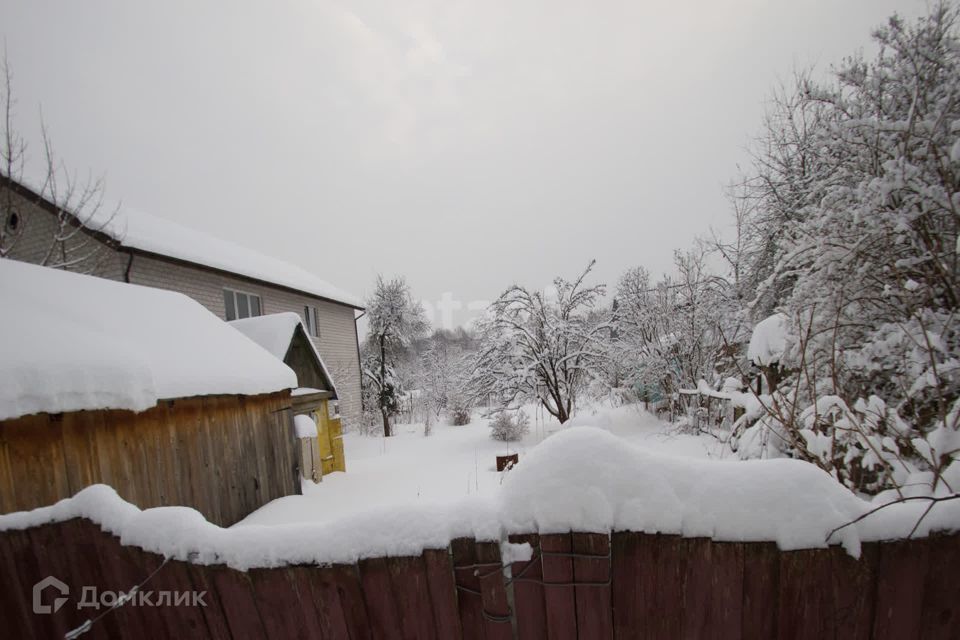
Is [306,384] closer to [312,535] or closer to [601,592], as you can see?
[312,535]

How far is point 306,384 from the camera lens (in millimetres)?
10070

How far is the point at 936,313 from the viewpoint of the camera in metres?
3.38

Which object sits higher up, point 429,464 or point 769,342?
point 769,342

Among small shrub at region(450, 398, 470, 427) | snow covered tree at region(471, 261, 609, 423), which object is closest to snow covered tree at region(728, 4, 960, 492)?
snow covered tree at region(471, 261, 609, 423)

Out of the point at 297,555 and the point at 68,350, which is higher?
the point at 68,350

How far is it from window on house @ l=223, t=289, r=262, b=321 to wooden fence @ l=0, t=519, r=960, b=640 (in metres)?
13.2

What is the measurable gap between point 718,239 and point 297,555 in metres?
13.4

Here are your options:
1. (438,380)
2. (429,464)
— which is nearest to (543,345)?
(429,464)

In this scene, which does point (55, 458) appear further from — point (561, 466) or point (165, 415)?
point (561, 466)

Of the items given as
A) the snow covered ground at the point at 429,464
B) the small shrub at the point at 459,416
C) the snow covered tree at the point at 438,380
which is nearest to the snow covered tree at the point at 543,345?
the snow covered ground at the point at 429,464

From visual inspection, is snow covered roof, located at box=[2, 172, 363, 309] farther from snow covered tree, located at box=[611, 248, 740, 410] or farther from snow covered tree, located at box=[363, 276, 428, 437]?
snow covered tree, located at box=[611, 248, 740, 410]

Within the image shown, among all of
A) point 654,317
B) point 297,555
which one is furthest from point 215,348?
point 654,317

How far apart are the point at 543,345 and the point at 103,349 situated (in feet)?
38.3

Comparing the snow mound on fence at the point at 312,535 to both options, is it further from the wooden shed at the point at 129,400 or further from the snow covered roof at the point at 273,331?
the snow covered roof at the point at 273,331
